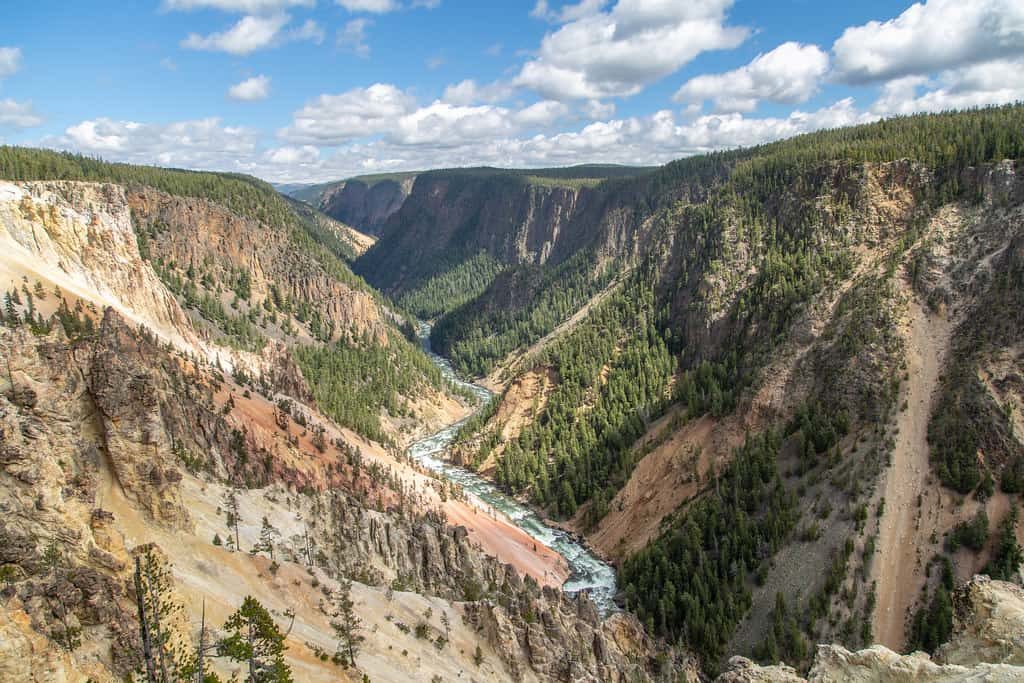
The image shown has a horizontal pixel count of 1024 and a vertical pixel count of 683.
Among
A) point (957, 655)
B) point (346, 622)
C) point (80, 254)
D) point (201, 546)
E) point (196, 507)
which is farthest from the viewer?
point (80, 254)

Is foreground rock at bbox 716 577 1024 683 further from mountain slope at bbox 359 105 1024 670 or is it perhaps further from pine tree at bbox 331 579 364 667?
mountain slope at bbox 359 105 1024 670

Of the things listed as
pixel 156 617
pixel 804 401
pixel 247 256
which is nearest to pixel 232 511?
pixel 156 617

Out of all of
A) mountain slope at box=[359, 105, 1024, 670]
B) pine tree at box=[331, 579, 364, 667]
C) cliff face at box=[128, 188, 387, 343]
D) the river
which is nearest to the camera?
pine tree at box=[331, 579, 364, 667]

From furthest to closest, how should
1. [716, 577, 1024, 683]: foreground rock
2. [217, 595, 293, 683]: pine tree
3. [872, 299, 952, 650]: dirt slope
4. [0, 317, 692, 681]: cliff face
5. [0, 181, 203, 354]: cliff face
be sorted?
[0, 181, 203, 354]: cliff face → [872, 299, 952, 650]: dirt slope → [217, 595, 293, 683]: pine tree → [716, 577, 1024, 683]: foreground rock → [0, 317, 692, 681]: cliff face

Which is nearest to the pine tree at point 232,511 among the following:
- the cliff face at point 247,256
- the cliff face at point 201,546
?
the cliff face at point 201,546

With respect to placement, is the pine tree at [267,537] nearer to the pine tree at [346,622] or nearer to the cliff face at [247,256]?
the pine tree at [346,622]

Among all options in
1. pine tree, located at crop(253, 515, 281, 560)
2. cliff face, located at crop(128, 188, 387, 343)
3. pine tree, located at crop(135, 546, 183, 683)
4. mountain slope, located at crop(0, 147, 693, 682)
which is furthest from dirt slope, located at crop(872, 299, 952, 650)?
cliff face, located at crop(128, 188, 387, 343)

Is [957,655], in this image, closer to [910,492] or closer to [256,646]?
[256,646]
